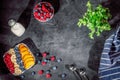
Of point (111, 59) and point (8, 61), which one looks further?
point (8, 61)

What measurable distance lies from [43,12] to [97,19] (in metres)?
0.78

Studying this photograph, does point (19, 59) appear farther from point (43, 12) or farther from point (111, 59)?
point (111, 59)

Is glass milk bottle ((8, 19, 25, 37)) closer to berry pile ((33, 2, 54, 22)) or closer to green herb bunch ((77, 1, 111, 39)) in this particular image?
berry pile ((33, 2, 54, 22))

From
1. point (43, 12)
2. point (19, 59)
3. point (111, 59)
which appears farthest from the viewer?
point (19, 59)

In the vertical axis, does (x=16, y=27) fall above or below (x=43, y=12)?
below

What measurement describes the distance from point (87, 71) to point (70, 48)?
388 mm

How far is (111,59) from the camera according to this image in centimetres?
362

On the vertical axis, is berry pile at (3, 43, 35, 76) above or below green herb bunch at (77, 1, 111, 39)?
below

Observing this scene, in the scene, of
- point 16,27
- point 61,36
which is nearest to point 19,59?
point 16,27

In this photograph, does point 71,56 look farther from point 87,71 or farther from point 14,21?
point 14,21

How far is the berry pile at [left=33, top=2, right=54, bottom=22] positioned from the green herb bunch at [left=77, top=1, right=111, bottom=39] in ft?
1.52

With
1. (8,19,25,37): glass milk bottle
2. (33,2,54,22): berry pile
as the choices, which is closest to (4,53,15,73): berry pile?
(8,19,25,37): glass milk bottle

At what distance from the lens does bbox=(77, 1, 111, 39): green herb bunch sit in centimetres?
371

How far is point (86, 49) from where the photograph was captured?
4016 millimetres
